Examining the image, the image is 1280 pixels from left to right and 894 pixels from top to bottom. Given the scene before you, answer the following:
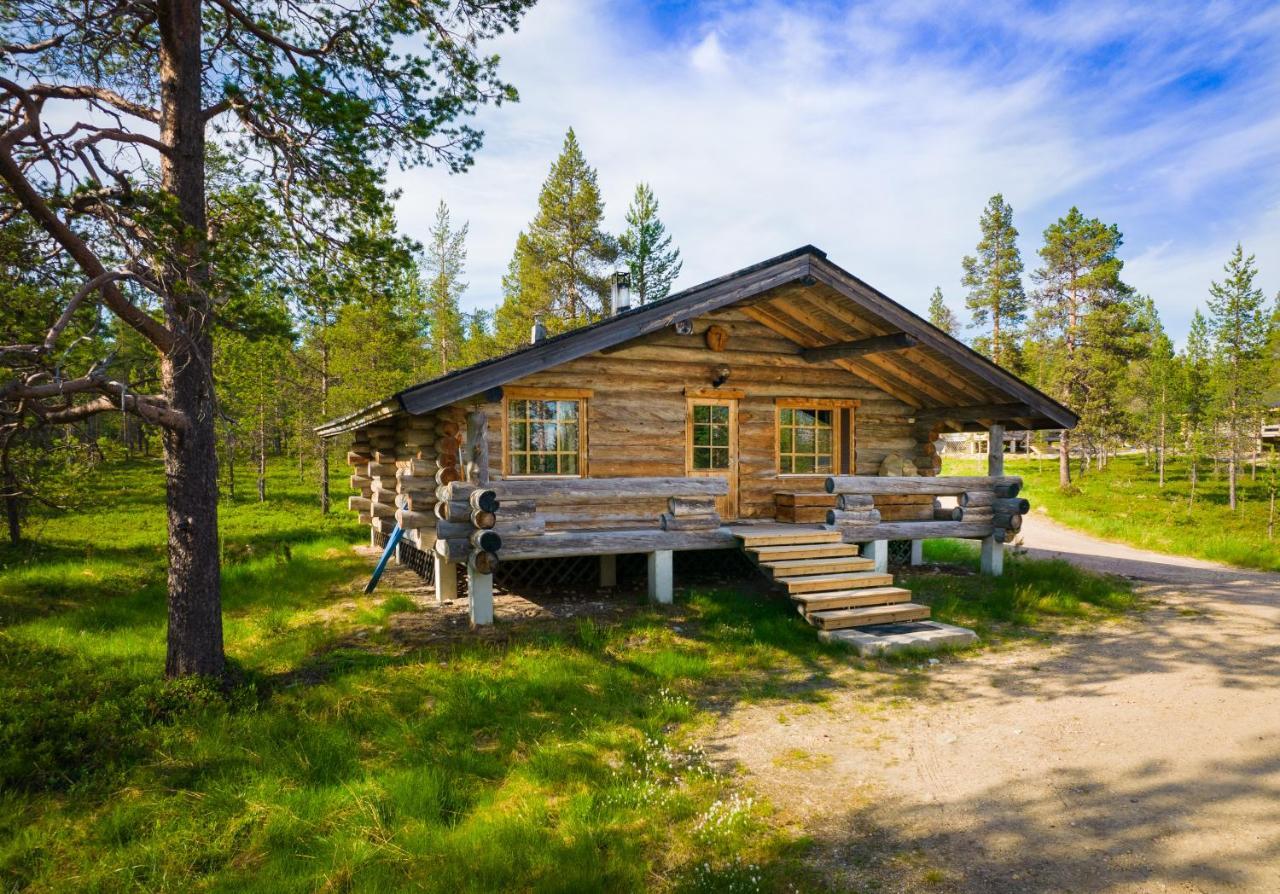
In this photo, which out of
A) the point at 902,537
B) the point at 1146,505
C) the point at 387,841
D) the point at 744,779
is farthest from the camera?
the point at 1146,505

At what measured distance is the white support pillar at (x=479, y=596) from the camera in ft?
29.5

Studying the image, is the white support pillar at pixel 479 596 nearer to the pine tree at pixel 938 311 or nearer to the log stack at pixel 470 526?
the log stack at pixel 470 526

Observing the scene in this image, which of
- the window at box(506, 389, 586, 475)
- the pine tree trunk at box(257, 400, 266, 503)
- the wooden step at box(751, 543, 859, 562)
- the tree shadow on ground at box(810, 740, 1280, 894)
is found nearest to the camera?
the tree shadow on ground at box(810, 740, 1280, 894)

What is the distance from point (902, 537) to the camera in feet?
37.2

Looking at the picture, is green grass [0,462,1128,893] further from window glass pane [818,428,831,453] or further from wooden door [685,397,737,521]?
window glass pane [818,428,831,453]

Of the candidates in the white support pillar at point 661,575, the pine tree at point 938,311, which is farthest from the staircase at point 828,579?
the pine tree at point 938,311

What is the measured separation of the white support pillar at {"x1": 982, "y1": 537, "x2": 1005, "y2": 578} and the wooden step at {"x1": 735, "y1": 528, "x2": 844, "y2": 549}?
12.1ft

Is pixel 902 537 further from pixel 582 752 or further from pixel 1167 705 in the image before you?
pixel 582 752

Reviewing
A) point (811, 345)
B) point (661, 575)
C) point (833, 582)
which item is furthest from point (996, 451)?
point (661, 575)

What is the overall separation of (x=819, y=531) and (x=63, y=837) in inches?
368

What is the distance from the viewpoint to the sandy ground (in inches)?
148

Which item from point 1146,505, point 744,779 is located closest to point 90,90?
point 744,779

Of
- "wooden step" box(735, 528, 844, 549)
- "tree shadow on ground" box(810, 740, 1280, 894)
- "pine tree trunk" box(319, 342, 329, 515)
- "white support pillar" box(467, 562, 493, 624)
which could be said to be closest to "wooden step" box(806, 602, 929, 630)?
"wooden step" box(735, 528, 844, 549)

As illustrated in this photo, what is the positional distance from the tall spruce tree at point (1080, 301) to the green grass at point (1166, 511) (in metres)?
3.24
